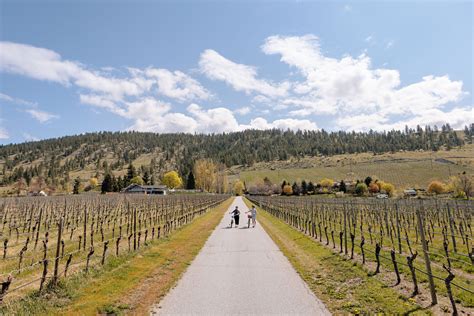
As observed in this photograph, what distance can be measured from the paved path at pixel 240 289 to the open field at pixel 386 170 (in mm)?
112864

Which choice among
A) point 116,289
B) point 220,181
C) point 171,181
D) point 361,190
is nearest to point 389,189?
point 361,190

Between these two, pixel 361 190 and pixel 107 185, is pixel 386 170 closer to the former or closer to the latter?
pixel 361 190

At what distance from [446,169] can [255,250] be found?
5399 inches

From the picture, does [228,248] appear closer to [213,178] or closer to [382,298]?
[382,298]

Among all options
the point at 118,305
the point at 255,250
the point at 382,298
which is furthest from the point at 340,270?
the point at 118,305

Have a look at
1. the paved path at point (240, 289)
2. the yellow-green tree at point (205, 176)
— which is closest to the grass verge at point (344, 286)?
the paved path at point (240, 289)

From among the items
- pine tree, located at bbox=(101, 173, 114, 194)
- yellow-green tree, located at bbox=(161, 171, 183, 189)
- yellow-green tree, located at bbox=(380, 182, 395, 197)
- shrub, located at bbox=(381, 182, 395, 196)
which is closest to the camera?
shrub, located at bbox=(381, 182, 395, 196)

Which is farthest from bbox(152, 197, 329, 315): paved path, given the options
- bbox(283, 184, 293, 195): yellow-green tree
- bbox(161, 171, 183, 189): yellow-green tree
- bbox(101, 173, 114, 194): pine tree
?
bbox(161, 171, 183, 189): yellow-green tree

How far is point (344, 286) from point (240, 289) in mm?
2992

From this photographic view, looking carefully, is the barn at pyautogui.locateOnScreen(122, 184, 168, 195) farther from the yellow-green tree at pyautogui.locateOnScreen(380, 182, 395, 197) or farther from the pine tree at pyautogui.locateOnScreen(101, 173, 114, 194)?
the yellow-green tree at pyautogui.locateOnScreen(380, 182, 395, 197)

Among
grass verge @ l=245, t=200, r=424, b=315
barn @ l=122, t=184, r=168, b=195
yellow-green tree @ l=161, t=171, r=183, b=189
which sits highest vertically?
yellow-green tree @ l=161, t=171, r=183, b=189

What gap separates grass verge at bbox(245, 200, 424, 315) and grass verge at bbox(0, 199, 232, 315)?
4.03 m

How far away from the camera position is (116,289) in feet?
29.0

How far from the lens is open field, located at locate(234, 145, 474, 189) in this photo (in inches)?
4747
